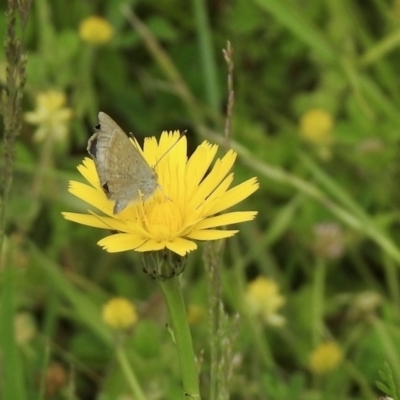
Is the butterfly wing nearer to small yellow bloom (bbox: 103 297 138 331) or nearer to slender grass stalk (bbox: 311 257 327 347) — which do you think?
small yellow bloom (bbox: 103 297 138 331)

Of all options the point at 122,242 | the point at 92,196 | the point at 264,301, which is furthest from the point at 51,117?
the point at 122,242

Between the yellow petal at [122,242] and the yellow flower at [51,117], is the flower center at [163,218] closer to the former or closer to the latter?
the yellow petal at [122,242]

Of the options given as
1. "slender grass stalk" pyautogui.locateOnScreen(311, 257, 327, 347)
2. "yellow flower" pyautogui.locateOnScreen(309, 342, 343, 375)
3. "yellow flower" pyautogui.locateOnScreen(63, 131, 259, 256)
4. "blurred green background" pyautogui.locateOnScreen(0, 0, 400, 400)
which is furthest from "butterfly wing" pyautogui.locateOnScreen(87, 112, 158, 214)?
"slender grass stalk" pyautogui.locateOnScreen(311, 257, 327, 347)

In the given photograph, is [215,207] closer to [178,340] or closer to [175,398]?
[178,340]

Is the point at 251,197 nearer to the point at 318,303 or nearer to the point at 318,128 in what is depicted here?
the point at 318,128

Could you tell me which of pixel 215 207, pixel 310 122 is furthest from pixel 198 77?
pixel 215 207

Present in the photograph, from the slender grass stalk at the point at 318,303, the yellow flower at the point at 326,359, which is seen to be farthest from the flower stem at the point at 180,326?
the slender grass stalk at the point at 318,303

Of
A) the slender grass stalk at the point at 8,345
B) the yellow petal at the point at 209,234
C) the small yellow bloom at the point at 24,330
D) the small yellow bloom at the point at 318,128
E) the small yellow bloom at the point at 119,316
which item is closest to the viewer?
the yellow petal at the point at 209,234
